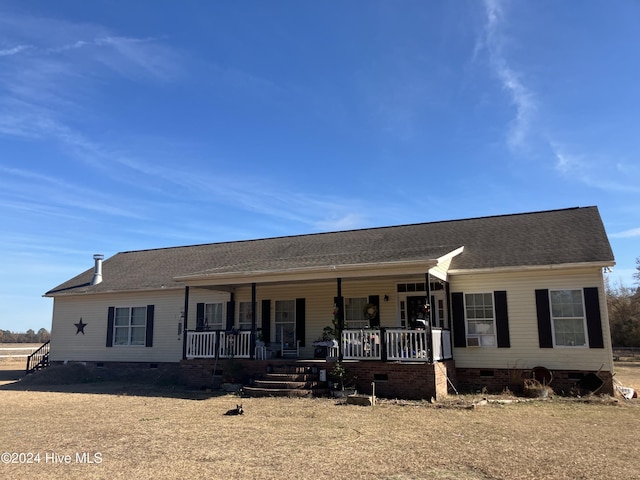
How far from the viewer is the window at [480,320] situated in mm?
14602

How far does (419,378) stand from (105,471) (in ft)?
26.4

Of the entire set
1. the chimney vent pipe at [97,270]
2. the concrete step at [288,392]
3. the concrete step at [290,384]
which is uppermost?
the chimney vent pipe at [97,270]

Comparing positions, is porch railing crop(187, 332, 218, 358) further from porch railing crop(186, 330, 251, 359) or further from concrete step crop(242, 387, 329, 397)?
concrete step crop(242, 387, 329, 397)

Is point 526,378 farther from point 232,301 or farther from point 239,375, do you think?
point 232,301

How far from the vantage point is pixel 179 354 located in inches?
723

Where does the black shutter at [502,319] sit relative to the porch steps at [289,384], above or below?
above

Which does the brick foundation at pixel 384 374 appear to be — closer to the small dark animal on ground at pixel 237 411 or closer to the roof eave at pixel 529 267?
the roof eave at pixel 529 267

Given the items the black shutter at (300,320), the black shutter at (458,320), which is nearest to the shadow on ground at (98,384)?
the black shutter at (300,320)

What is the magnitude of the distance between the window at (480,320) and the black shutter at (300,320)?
5381mm

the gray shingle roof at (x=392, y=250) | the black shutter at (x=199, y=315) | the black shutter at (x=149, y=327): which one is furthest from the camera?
the black shutter at (x=149, y=327)

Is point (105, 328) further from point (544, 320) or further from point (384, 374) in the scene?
point (544, 320)

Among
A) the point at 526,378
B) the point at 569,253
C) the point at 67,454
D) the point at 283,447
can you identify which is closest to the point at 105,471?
the point at 67,454

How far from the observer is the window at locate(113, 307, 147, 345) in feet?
63.7

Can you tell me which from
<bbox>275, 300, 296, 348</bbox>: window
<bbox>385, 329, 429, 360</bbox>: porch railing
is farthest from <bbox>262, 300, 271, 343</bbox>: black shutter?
<bbox>385, 329, 429, 360</bbox>: porch railing
